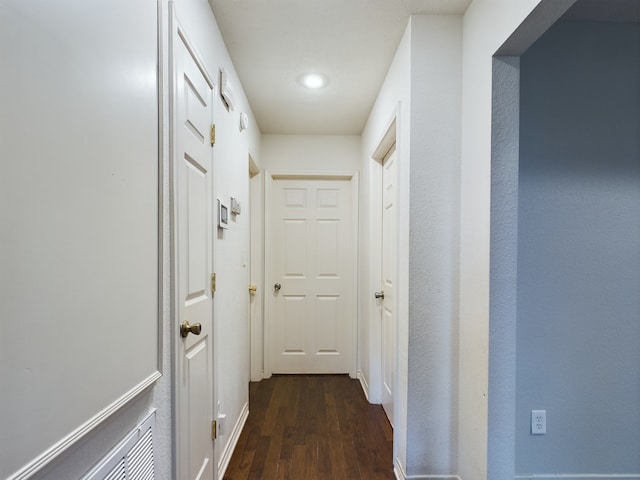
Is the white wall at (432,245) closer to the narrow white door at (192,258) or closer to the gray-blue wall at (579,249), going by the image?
the gray-blue wall at (579,249)

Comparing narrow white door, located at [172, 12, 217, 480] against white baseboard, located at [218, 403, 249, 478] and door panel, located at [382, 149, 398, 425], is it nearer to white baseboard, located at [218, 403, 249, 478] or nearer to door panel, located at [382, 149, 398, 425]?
white baseboard, located at [218, 403, 249, 478]

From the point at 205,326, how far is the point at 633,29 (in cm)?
250

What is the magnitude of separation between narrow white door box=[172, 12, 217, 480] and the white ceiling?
0.47 meters

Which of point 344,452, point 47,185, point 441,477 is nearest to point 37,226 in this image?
point 47,185

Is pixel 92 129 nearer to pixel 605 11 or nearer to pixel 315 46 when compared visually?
pixel 315 46

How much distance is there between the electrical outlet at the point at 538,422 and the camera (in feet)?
5.32

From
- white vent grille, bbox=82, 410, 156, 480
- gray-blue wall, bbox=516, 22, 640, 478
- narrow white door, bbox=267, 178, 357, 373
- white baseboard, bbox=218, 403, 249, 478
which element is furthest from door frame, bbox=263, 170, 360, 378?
white vent grille, bbox=82, 410, 156, 480

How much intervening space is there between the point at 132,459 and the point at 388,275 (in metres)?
1.84

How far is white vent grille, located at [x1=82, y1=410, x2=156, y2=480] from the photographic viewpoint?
2.52ft

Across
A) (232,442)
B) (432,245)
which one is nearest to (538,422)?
(432,245)

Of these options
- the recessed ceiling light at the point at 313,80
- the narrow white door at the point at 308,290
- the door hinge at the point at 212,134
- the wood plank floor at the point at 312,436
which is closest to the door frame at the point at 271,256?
the narrow white door at the point at 308,290

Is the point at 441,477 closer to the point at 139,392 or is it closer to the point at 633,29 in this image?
the point at 139,392

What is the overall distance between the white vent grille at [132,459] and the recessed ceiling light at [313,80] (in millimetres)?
2037

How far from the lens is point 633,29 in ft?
5.36
